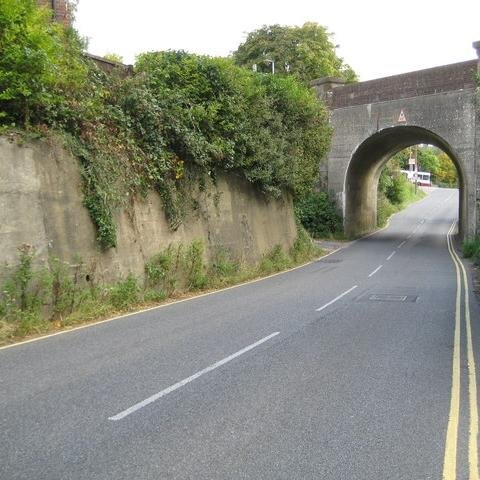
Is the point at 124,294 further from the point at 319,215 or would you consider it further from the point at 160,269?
the point at 319,215

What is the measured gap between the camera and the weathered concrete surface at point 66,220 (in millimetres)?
10281

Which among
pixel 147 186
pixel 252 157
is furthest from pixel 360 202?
pixel 147 186

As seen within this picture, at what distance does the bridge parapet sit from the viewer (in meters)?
30.7

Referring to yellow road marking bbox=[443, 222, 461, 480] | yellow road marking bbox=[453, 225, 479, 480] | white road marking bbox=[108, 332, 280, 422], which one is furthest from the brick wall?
white road marking bbox=[108, 332, 280, 422]


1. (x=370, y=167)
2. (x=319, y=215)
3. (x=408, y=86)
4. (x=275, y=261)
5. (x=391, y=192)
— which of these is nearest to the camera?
(x=275, y=261)

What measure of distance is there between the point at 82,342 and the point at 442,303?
358 inches

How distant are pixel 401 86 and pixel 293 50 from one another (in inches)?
973

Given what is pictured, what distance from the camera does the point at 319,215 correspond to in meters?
37.2

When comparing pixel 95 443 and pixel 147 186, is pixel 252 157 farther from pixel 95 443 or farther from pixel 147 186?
pixel 95 443

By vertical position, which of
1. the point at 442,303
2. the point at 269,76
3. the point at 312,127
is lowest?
the point at 442,303

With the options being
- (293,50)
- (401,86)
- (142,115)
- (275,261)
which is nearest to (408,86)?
(401,86)

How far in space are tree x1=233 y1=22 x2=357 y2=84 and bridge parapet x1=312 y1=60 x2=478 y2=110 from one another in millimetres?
18249

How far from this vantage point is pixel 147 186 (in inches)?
578

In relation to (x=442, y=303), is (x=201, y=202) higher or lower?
higher
